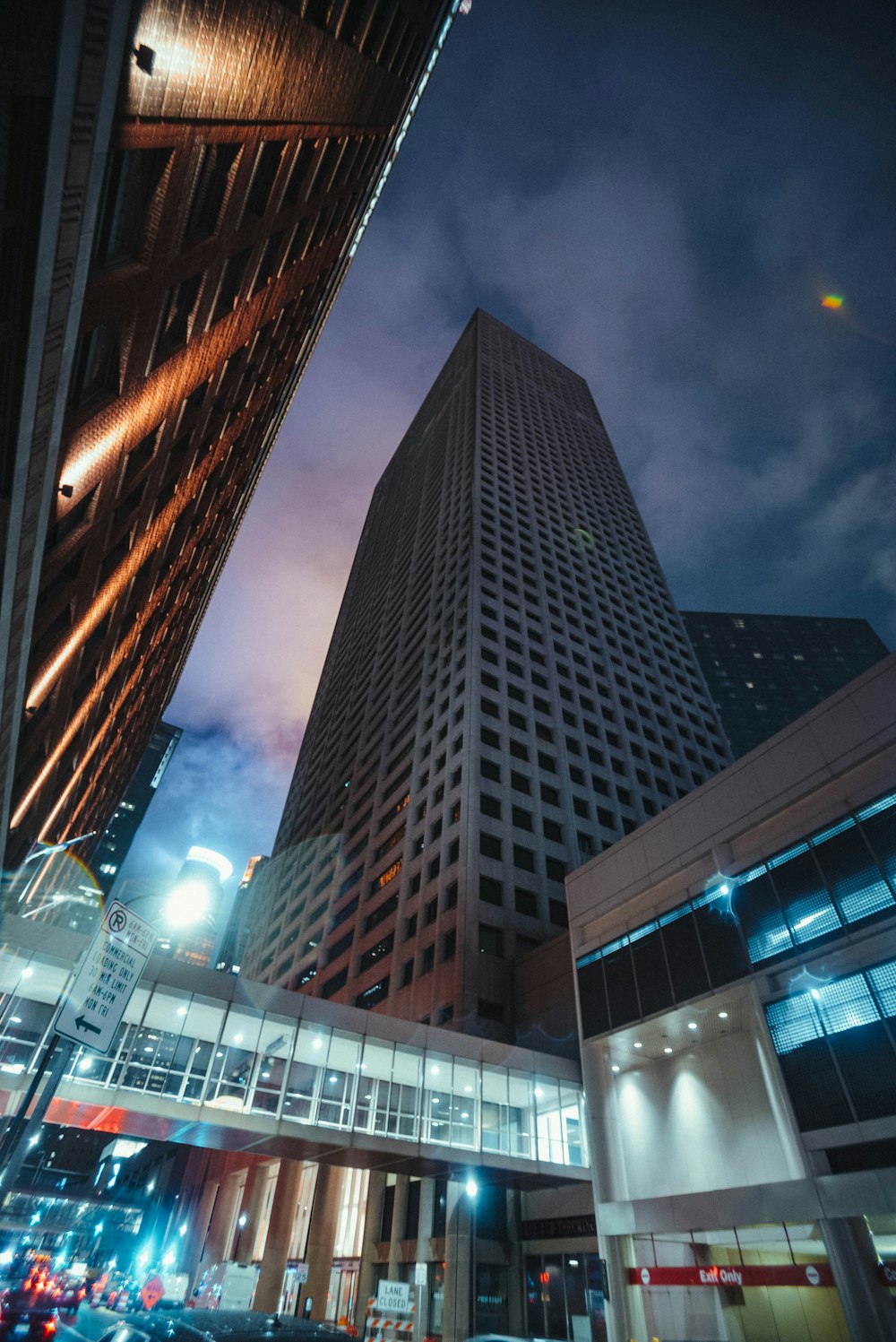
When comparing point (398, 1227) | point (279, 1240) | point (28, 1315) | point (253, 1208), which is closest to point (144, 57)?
point (28, 1315)

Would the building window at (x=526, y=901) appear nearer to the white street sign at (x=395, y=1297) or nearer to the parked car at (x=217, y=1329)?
the white street sign at (x=395, y=1297)

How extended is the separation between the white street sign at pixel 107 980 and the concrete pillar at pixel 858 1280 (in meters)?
18.4

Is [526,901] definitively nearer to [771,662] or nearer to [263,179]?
[263,179]

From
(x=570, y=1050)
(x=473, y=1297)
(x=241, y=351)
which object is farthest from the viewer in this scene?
(x=570, y=1050)

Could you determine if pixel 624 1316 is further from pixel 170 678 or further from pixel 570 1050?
Result: pixel 170 678

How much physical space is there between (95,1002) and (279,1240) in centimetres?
A: 3254

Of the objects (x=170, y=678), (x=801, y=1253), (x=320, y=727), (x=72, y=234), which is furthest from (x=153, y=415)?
(x=320, y=727)

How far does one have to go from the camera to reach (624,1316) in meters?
21.0

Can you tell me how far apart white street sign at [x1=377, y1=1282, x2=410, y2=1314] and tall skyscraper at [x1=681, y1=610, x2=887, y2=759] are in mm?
120930

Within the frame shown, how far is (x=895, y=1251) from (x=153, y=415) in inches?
1147

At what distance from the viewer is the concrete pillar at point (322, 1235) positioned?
3091 cm

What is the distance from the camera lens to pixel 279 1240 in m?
31.5

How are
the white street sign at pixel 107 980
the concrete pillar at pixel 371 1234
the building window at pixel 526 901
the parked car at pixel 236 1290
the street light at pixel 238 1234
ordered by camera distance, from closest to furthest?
the white street sign at pixel 107 980 → the parked car at pixel 236 1290 → the concrete pillar at pixel 371 1234 → the street light at pixel 238 1234 → the building window at pixel 526 901

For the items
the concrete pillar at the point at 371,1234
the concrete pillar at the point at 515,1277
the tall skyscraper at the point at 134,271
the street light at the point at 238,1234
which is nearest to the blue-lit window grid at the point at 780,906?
the concrete pillar at the point at 515,1277
